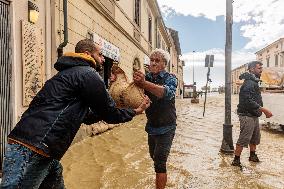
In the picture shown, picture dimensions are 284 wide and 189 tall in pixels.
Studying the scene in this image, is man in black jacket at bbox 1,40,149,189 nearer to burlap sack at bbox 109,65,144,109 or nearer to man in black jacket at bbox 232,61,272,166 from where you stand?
burlap sack at bbox 109,65,144,109

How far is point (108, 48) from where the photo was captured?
412 inches

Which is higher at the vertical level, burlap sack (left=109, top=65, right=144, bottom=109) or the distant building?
the distant building

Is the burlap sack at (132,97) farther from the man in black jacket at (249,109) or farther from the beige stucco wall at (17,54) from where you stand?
the man in black jacket at (249,109)

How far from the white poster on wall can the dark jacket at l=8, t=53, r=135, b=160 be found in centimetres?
695

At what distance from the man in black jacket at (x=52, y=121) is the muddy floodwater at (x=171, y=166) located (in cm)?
236

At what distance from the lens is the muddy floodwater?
4.55 m

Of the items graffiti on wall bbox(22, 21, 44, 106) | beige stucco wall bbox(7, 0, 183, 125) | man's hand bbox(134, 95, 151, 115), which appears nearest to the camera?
man's hand bbox(134, 95, 151, 115)

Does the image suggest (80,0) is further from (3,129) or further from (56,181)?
(56,181)

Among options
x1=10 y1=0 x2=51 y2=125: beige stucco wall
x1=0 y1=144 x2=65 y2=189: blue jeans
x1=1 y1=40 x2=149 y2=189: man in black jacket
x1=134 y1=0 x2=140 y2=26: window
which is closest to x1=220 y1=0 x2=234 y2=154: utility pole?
x1=10 y1=0 x2=51 y2=125: beige stucco wall

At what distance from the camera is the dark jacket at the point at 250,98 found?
17.9 feet

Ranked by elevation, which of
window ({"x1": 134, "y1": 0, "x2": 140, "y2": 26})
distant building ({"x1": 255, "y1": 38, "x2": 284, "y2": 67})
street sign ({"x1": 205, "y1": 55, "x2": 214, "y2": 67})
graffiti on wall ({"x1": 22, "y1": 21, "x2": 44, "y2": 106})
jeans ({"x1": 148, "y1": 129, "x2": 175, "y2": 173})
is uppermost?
distant building ({"x1": 255, "y1": 38, "x2": 284, "y2": 67})

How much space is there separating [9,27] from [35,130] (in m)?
3.67

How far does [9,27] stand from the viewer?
5.07 metres

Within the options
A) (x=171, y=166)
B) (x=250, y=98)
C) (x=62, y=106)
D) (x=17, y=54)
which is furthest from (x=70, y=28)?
(x=62, y=106)
